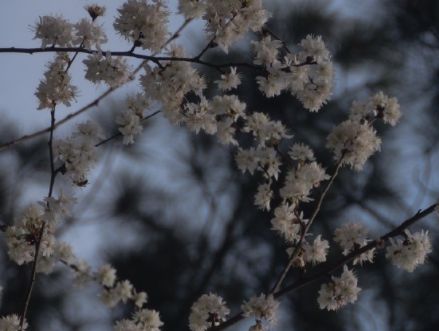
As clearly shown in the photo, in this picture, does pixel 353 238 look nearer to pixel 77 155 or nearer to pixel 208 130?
pixel 208 130

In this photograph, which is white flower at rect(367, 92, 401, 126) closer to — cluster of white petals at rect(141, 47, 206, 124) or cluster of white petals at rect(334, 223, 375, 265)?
cluster of white petals at rect(334, 223, 375, 265)

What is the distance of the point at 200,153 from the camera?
4.01m

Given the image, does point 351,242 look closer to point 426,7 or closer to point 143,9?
point 143,9

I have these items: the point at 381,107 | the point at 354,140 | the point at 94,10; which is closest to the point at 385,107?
the point at 381,107

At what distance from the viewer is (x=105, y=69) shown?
53.8 inches

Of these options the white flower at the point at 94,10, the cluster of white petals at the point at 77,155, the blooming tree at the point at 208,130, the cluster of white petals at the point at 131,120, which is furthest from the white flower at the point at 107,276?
the white flower at the point at 94,10

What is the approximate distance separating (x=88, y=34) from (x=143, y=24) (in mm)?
113

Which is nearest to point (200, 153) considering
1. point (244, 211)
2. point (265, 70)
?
point (244, 211)

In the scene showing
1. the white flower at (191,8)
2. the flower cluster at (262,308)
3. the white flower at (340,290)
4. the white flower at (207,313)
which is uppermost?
the white flower at (191,8)

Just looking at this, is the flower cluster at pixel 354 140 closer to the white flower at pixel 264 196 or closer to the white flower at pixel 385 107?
the white flower at pixel 385 107

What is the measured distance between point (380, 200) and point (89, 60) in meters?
2.56

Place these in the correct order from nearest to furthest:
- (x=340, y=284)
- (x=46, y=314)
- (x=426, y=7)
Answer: (x=340, y=284), (x=46, y=314), (x=426, y=7)

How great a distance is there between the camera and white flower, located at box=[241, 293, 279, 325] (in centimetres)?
123

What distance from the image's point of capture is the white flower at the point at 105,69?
1366mm
